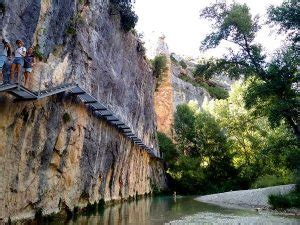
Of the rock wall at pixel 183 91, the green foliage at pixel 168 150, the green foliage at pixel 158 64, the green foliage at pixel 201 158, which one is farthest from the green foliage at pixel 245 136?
the rock wall at pixel 183 91

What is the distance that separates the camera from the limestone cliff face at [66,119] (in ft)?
43.7

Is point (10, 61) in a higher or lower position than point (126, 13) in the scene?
lower

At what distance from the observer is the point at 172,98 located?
219 ft

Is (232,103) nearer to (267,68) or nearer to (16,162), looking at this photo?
(267,68)

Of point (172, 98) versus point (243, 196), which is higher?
point (172, 98)

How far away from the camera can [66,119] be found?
17797mm

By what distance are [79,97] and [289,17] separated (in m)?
13.2

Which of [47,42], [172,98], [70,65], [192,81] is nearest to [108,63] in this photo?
[70,65]

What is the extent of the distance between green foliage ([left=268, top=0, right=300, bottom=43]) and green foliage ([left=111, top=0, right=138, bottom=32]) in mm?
12421

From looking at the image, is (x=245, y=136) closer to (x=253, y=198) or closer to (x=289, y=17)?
(x=253, y=198)

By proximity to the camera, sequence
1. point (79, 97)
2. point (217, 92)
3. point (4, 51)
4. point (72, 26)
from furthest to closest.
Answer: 1. point (217, 92)
2. point (79, 97)
3. point (72, 26)
4. point (4, 51)

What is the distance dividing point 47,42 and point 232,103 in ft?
126

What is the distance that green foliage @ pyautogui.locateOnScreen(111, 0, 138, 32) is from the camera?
91.3 feet

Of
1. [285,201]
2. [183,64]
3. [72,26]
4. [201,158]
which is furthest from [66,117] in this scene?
[183,64]
